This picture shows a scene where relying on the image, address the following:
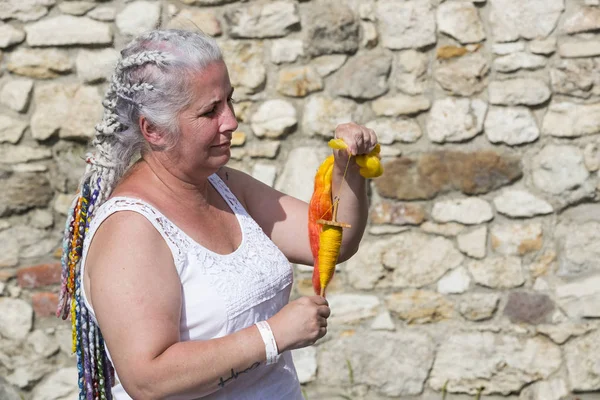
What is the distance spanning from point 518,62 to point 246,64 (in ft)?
3.87

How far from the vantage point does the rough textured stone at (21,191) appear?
3.75 metres

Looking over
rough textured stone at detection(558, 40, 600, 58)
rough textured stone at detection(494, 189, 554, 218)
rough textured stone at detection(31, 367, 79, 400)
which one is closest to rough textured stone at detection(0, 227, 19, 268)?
rough textured stone at detection(31, 367, 79, 400)

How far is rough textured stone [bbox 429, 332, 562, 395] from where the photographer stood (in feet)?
12.1

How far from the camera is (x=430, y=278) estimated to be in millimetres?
3715

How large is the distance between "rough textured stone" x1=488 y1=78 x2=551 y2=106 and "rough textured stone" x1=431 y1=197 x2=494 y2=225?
45cm

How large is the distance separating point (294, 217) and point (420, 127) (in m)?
→ 1.47

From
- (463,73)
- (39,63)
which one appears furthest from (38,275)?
(463,73)

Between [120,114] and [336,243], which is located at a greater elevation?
[120,114]

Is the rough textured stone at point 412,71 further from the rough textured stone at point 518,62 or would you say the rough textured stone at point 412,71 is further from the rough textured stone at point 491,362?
the rough textured stone at point 491,362

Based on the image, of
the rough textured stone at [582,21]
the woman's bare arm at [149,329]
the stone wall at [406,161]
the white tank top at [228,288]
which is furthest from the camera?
the stone wall at [406,161]

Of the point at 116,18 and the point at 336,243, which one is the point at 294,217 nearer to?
the point at 336,243

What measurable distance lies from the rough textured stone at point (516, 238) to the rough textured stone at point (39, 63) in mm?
2046

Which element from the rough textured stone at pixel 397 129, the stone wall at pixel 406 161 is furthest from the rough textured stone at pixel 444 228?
the rough textured stone at pixel 397 129

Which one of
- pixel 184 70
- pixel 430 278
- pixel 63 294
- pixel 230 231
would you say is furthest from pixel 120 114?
pixel 430 278
